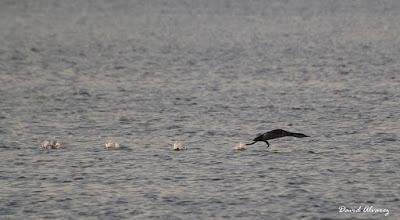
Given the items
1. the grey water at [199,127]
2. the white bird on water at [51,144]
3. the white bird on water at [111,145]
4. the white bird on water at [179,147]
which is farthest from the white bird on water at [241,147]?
the white bird on water at [51,144]

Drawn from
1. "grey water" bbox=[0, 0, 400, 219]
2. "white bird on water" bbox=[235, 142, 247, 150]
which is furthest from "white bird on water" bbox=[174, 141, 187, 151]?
"white bird on water" bbox=[235, 142, 247, 150]

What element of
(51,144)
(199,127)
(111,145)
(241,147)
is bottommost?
(241,147)

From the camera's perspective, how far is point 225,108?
31.1 m

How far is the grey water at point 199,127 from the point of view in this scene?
1834 cm

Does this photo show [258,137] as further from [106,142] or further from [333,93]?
[333,93]

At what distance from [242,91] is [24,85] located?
27.1ft

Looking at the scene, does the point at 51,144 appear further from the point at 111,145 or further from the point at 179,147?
the point at 179,147

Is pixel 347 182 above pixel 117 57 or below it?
below

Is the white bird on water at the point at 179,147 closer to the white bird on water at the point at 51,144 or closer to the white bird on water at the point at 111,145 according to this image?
the white bird on water at the point at 111,145

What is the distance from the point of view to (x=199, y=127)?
27.1 m

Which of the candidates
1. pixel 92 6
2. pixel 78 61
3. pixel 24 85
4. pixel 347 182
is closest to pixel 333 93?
pixel 24 85

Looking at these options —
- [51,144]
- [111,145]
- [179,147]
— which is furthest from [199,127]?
[51,144]

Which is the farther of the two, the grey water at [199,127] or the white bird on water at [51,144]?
the white bird on water at [51,144]

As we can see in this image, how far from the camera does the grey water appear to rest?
18.3 meters
